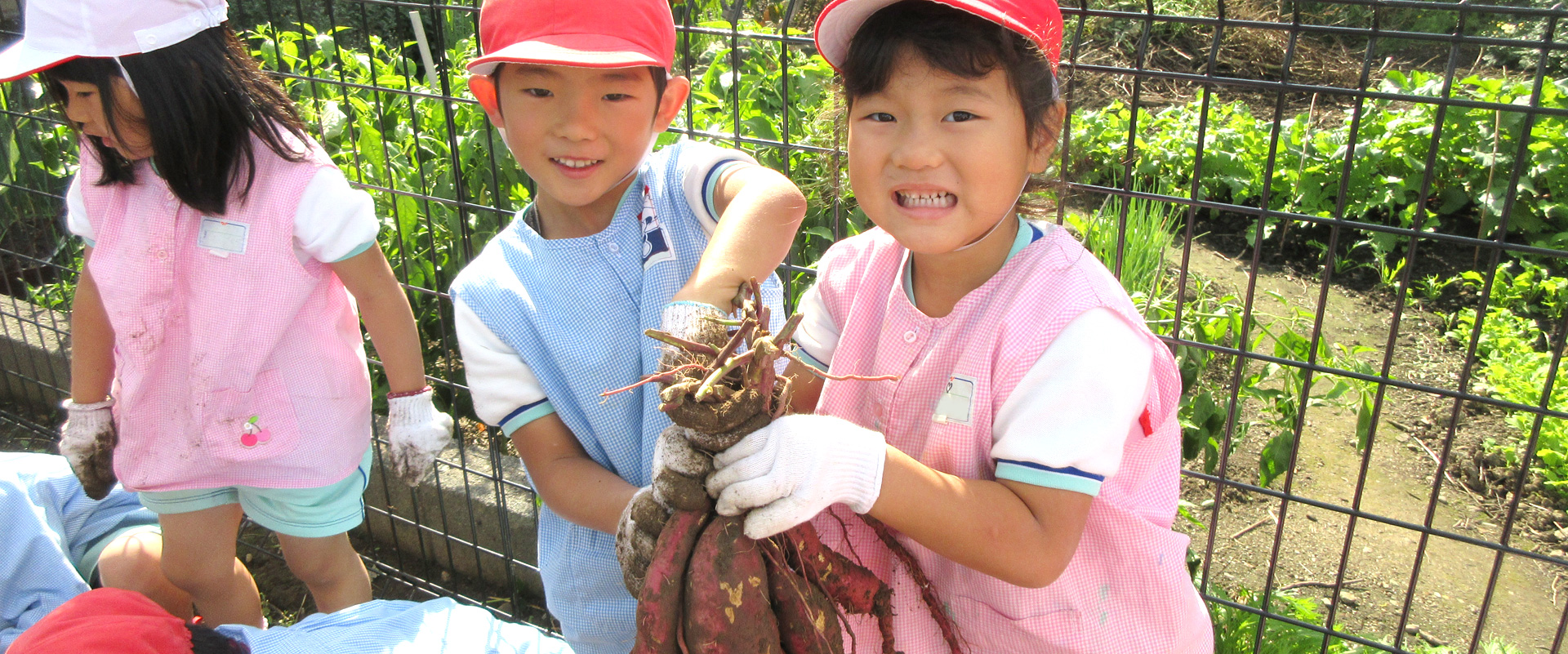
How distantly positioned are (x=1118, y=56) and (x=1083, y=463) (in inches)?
222

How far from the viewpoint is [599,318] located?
1.69 metres

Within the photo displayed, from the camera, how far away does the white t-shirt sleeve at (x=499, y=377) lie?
65.0 inches

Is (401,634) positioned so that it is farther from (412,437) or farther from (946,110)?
(946,110)

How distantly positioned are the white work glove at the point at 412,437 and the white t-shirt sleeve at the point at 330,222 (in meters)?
0.36

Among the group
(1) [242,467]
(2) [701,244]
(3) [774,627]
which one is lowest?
(1) [242,467]

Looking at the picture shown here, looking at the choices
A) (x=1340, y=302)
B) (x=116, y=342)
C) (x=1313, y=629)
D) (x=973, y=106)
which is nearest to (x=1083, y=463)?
(x=973, y=106)

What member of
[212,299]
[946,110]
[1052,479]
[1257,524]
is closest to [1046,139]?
[946,110]

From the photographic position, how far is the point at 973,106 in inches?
52.2

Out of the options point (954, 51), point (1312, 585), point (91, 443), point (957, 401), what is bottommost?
point (1312, 585)

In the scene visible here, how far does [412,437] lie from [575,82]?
1.06 meters

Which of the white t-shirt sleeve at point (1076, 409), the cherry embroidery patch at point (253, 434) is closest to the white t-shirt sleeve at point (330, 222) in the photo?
the cherry embroidery patch at point (253, 434)

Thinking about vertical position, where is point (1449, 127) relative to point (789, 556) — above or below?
above

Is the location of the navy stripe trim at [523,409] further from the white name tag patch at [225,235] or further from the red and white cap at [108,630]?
the white name tag patch at [225,235]

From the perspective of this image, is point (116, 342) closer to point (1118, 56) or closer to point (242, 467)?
point (242, 467)
